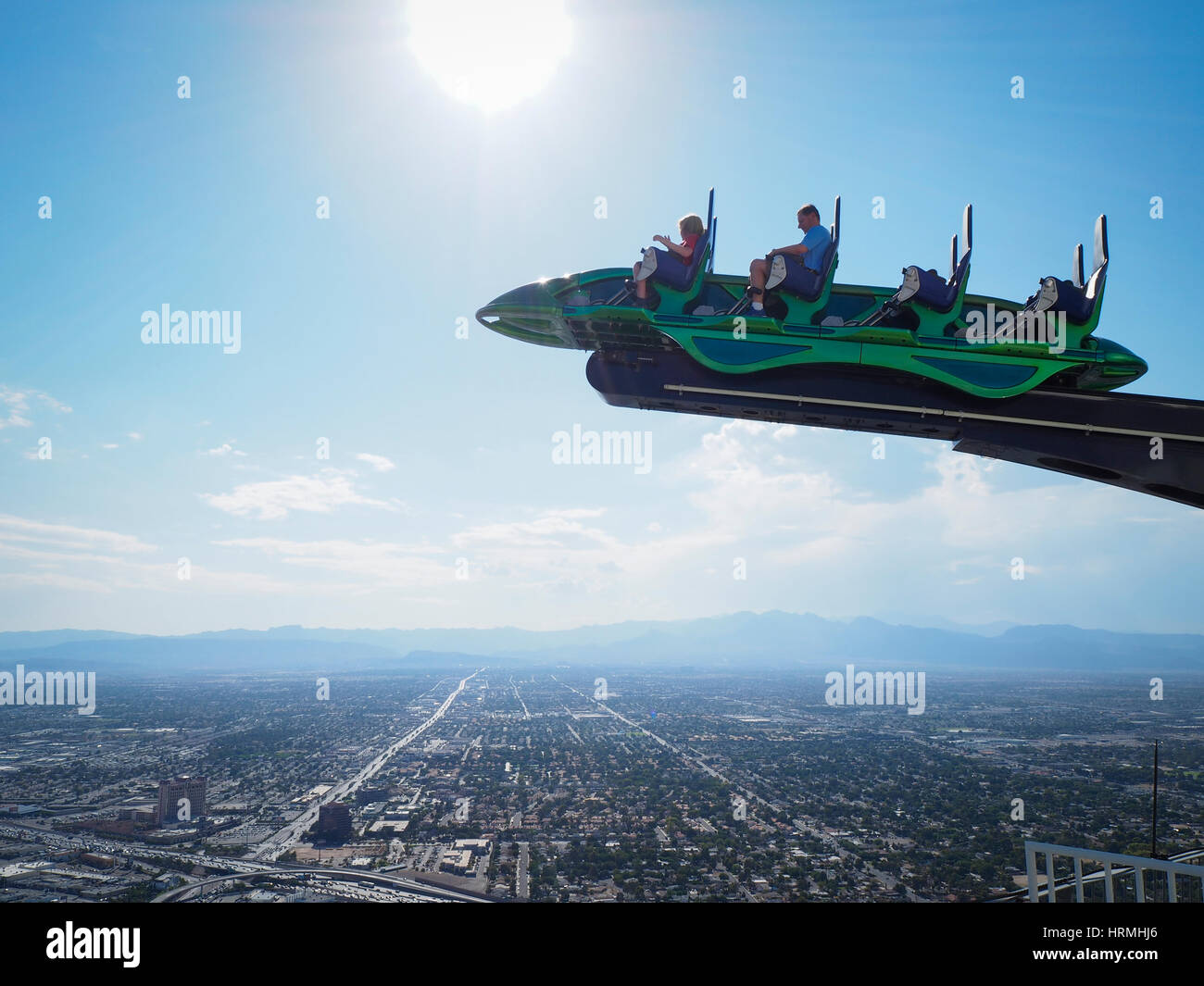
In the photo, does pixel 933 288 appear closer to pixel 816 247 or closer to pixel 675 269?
pixel 816 247

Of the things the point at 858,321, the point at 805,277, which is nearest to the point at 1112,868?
the point at 858,321

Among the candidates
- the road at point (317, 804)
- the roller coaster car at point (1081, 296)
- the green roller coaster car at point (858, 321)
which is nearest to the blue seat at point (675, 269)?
the green roller coaster car at point (858, 321)

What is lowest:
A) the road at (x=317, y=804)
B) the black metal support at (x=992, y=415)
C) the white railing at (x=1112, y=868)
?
the road at (x=317, y=804)

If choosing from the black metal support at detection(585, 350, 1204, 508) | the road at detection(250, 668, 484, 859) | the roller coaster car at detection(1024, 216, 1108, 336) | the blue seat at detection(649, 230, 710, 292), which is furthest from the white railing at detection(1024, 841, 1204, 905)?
the road at detection(250, 668, 484, 859)

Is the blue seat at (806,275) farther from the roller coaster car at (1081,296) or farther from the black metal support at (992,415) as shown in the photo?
the roller coaster car at (1081,296)

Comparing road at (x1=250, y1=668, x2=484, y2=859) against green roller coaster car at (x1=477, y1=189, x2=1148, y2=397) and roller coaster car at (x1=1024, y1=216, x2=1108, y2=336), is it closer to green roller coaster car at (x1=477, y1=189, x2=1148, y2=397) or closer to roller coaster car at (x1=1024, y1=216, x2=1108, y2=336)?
green roller coaster car at (x1=477, y1=189, x2=1148, y2=397)
